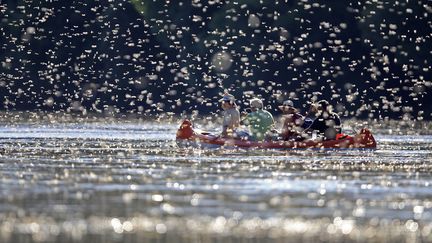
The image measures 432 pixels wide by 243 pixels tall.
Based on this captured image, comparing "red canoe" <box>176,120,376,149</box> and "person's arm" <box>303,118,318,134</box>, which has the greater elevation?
"person's arm" <box>303,118,318,134</box>

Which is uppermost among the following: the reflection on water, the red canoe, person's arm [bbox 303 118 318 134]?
person's arm [bbox 303 118 318 134]

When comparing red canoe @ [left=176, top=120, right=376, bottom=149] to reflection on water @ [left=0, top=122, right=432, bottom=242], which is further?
red canoe @ [left=176, top=120, right=376, bottom=149]

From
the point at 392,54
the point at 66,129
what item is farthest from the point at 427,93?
the point at 66,129

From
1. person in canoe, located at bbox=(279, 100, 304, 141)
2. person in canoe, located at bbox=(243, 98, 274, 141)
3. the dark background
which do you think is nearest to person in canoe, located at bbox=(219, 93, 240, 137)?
person in canoe, located at bbox=(243, 98, 274, 141)

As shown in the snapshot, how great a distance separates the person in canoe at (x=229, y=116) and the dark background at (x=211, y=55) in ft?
129

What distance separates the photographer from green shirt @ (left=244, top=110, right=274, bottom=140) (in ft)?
Answer: 131

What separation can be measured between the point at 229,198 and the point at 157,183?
Answer: 3188 mm

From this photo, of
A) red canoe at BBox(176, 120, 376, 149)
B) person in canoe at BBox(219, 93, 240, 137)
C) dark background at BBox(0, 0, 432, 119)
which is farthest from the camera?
dark background at BBox(0, 0, 432, 119)

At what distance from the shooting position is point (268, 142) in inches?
1544

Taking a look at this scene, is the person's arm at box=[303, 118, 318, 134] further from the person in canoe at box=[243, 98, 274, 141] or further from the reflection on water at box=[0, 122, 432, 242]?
the reflection on water at box=[0, 122, 432, 242]

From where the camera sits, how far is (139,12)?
337 feet

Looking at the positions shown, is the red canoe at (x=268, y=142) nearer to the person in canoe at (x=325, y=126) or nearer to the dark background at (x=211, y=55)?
the person in canoe at (x=325, y=126)

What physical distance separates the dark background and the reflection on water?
46606 millimetres

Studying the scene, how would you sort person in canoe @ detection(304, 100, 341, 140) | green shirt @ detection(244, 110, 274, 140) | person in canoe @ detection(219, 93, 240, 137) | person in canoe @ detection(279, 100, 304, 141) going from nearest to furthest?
person in canoe @ detection(279, 100, 304, 141)
green shirt @ detection(244, 110, 274, 140)
person in canoe @ detection(304, 100, 341, 140)
person in canoe @ detection(219, 93, 240, 137)
